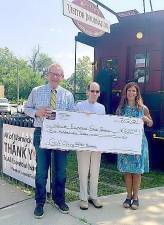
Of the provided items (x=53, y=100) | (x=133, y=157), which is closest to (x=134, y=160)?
(x=133, y=157)

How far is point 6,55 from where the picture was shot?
10462 centimetres

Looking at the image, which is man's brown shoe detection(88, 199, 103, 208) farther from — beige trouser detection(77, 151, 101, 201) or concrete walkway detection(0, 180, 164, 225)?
beige trouser detection(77, 151, 101, 201)

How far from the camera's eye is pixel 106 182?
6836mm

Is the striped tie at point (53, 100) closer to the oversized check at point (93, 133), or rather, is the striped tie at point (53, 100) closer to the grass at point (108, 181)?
the oversized check at point (93, 133)

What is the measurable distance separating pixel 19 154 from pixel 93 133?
6.12 ft

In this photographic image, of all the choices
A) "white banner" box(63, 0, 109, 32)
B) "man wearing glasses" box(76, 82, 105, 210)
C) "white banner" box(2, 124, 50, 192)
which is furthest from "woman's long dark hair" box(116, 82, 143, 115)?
"white banner" box(63, 0, 109, 32)

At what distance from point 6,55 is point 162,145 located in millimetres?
101021

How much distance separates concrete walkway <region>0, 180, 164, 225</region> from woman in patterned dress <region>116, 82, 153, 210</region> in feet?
0.78

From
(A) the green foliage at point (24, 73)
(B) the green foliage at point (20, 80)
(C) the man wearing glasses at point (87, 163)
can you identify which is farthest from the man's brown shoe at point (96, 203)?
(B) the green foliage at point (20, 80)

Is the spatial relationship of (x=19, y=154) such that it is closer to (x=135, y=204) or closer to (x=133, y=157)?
(x=133, y=157)

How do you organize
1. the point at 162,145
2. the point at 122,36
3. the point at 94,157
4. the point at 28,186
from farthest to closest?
the point at 122,36, the point at 162,145, the point at 28,186, the point at 94,157

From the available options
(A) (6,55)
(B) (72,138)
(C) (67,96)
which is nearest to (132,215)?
(B) (72,138)

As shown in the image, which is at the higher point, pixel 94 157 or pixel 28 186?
pixel 94 157

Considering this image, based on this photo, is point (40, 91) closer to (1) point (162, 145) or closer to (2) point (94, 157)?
(2) point (94, 157)
